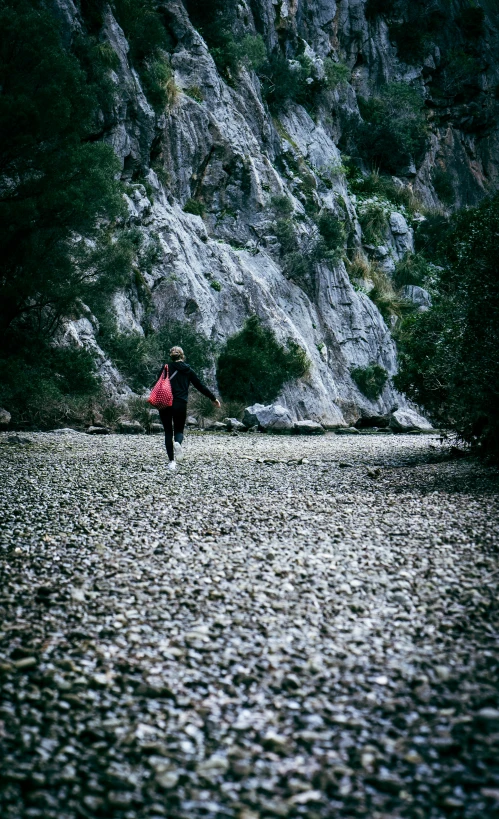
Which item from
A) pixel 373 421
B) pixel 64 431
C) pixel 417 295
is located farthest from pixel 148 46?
pixel 417 295

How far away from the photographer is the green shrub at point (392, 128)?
53656mm

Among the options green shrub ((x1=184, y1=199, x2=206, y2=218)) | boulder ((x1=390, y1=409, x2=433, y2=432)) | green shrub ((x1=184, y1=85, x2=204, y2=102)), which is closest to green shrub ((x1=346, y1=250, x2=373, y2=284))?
green shrub ((x1=184, y1=199, x2=206, y2=218))

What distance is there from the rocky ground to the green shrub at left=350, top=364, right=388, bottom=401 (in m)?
34.2

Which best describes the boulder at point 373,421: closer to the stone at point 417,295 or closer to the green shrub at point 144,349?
the green shrub at point 144,349

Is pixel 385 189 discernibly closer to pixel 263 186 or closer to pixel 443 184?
pixel 443 184

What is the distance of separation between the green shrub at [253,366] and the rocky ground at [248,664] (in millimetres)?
23577

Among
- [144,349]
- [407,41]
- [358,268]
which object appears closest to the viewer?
[144,349]

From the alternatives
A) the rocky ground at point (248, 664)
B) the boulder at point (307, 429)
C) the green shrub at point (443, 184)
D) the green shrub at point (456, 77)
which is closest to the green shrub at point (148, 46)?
the boulder at point (307, 429)

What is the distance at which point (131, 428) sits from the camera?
918 inches

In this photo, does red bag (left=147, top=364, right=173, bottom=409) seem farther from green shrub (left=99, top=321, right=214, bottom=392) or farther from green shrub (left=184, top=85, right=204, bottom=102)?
green shrub (left=184, top=85, right=204, bottom=102)

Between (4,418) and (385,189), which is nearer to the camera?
(4,418)

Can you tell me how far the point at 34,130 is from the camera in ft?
53.7

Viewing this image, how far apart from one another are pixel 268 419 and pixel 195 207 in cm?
1371

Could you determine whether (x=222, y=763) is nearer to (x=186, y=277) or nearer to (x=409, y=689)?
(x=409, y=689)
